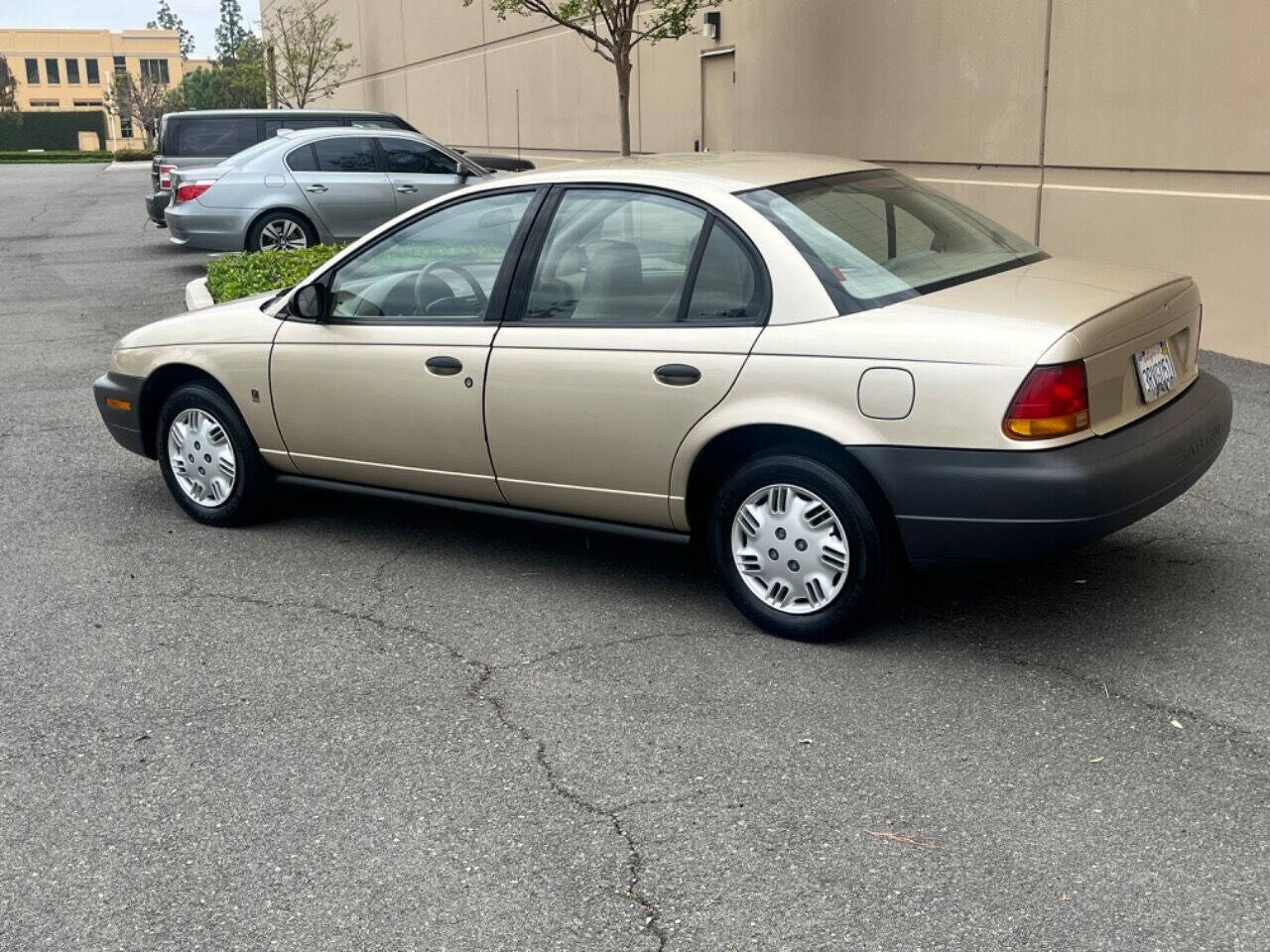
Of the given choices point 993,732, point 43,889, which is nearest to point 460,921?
point 43,889

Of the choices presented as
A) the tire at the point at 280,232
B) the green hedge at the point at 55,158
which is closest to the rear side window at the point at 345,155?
the tire at the point at 280,232

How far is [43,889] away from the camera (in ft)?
11.6

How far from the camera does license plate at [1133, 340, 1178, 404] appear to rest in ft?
15.6

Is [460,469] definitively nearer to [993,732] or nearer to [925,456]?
[925,456]

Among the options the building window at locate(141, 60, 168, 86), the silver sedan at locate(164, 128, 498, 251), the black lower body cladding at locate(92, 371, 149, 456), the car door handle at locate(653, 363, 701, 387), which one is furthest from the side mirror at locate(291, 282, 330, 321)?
the building window at locate(141, 60, 168, 86)

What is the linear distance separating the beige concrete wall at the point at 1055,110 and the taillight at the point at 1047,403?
566 cm

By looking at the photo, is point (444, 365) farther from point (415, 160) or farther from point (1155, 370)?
point (415, 160)

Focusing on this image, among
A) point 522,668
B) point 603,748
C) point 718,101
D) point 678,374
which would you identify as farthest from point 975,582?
point 718,101

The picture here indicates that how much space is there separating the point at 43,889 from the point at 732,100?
13.2 metres

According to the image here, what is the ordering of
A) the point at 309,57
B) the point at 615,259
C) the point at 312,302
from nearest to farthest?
the point at 615,259
the point at 312,302
the point at 309,57

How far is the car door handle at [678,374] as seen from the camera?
4961 millimetres

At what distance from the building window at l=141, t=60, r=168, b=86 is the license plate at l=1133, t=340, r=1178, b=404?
15245 centimetres

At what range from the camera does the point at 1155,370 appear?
191 inches

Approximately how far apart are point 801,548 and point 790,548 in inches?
1.6
